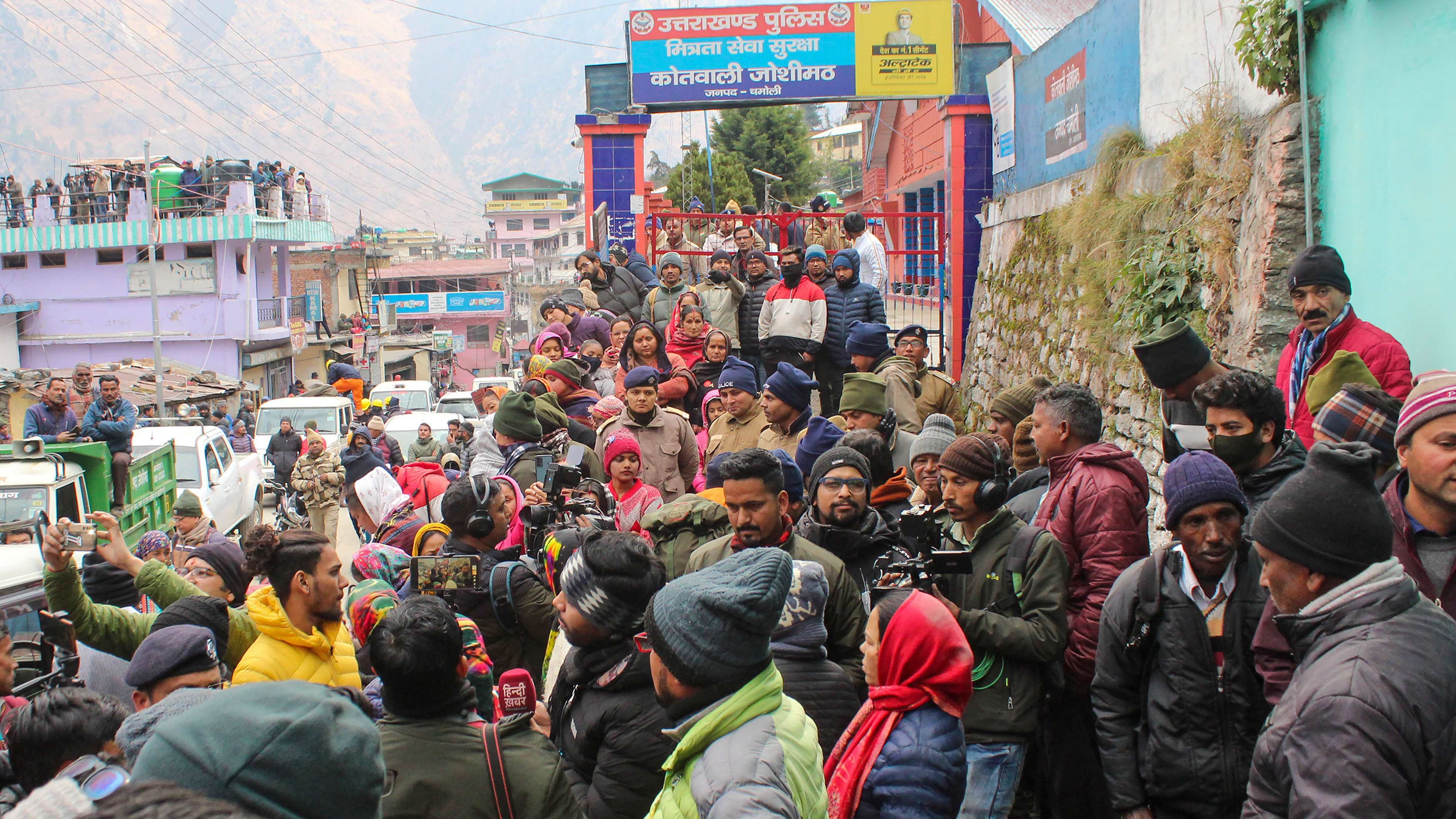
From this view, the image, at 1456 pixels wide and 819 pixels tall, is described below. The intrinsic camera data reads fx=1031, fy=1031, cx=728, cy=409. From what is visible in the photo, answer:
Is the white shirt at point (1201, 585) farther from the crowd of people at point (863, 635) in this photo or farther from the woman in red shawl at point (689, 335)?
the woman in red shawl at point (689, 335)

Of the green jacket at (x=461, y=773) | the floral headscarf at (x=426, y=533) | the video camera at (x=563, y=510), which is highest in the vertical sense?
the video camera at (x=563, y=510)

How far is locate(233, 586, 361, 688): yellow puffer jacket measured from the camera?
3.57 metres

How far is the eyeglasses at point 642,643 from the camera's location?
10.1 feet

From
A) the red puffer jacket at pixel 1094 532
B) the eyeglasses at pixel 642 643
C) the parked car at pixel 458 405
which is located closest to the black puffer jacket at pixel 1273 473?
the red puffer jacket at pixel 1094 532

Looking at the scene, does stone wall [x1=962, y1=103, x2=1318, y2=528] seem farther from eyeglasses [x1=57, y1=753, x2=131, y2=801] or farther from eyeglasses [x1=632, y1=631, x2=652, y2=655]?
eyeglasses [x1=57, y1=753, x2=131, y2=801]

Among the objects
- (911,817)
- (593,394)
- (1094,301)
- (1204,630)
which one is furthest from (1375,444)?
(593,394)

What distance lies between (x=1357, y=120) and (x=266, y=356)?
133 feet

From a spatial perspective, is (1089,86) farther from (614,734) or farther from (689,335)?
(614,734)

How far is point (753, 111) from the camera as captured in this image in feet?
126

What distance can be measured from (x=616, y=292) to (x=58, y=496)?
6.10 m

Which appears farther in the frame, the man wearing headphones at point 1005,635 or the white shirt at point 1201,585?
the man wearing headphones at point 1005,635

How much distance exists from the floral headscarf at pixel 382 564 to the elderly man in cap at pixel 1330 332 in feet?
13.1

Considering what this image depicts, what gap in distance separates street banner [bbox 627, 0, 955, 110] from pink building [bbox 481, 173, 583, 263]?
269 feet

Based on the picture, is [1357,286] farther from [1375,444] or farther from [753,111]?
[753,111]
